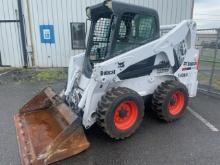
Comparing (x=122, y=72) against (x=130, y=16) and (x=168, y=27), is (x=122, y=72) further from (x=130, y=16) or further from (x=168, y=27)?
(x=168, y=27)

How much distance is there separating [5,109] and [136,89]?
3.26 m

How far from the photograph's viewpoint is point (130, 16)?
3.57m

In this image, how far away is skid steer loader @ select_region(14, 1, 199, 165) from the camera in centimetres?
310

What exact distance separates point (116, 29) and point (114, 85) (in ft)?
3.09

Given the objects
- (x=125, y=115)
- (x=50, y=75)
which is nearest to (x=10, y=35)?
(x=50, y=75)

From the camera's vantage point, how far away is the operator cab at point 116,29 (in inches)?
135

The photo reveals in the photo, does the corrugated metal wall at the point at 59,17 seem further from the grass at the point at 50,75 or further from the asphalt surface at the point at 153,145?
the asphalt surface at the point at 153,145

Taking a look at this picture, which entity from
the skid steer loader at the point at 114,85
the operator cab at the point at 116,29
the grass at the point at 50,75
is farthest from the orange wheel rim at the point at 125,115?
the grass at the point at 50,75

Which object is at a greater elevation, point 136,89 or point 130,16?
point 130,16

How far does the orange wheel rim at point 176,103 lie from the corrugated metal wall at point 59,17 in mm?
6073

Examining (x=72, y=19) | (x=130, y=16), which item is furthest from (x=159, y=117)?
(x=72, y=19)

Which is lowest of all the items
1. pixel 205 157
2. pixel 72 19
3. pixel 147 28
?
pixel 205 157

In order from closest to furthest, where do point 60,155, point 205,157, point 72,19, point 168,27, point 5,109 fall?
point 60,155 → point 205,157 → point 168,27 → point 5,109 → point 72,19

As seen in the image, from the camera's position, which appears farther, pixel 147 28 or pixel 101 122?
pixel 147 28
